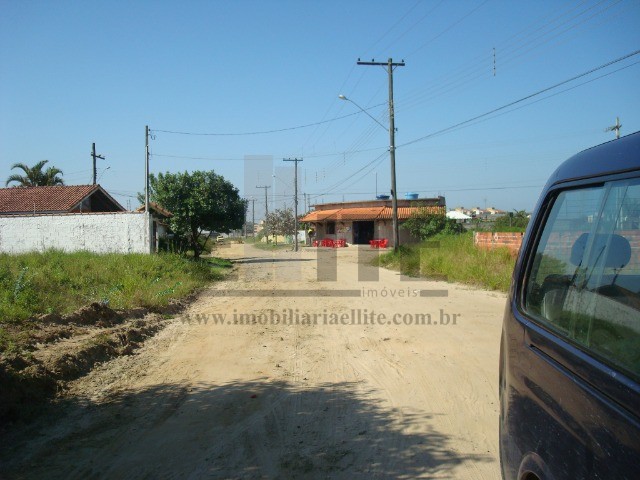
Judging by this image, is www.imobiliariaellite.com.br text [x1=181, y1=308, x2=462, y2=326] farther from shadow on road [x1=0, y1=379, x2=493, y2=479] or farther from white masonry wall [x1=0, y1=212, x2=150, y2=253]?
white masonry wall [x1=0, y1=212, x2=150, y2=253]

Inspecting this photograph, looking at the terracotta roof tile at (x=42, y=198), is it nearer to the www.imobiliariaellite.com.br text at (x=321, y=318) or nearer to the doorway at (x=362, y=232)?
the www.imobiliariaellite.com.br text at (x=321, y=318)

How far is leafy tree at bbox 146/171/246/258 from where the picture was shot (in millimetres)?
28469

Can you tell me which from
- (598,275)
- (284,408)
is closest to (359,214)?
(284,408)

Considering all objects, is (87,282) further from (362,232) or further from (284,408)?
(362,232)

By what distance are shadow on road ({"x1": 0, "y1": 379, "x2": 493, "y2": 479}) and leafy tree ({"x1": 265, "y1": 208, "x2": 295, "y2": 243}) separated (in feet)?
225

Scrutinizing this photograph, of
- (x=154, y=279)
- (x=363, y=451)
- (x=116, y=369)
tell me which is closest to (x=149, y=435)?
(x=363, y=451)

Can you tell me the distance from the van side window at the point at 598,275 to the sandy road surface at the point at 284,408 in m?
1.87

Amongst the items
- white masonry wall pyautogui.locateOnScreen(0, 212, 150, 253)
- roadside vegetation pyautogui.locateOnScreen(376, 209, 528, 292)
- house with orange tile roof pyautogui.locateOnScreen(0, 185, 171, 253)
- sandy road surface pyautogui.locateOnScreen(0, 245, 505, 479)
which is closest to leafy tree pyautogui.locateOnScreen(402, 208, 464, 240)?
roadside vegetation pyautogui.locateOnScreen(376, 209, 528, 292)

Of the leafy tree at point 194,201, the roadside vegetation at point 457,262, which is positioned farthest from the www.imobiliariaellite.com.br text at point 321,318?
the leafy tree at point 194,201

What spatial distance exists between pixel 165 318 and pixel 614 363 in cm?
972

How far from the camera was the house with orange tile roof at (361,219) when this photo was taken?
46.0m

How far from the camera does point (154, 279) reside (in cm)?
1467

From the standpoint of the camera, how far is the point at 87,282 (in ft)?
42.1

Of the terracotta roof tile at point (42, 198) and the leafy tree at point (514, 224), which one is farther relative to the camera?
the terracotta roof tile at point (42, 198)
